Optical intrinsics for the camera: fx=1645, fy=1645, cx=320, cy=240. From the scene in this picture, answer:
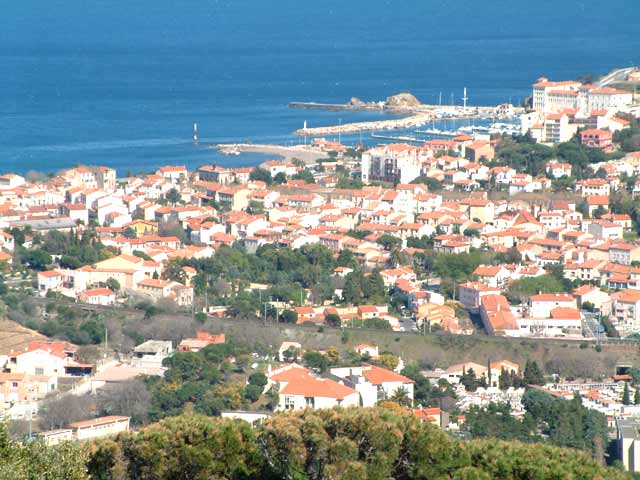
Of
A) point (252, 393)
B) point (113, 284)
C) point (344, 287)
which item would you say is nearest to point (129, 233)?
point (113, 284)

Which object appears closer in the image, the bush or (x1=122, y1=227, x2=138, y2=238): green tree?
the bush

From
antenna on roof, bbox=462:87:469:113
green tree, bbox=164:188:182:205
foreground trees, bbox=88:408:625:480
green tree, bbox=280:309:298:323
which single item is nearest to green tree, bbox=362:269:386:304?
green tree, bbox=280:309:298:323

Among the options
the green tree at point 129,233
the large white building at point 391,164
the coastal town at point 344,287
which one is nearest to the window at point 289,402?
the coastal town at point 344,287

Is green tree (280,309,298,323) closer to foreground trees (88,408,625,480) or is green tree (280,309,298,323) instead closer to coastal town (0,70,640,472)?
coastal town (0,70,640,472)

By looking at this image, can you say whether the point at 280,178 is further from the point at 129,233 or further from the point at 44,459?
the point at 44,459

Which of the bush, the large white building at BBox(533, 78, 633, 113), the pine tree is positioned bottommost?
the pine tree

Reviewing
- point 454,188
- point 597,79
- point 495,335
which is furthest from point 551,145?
point 495,335
